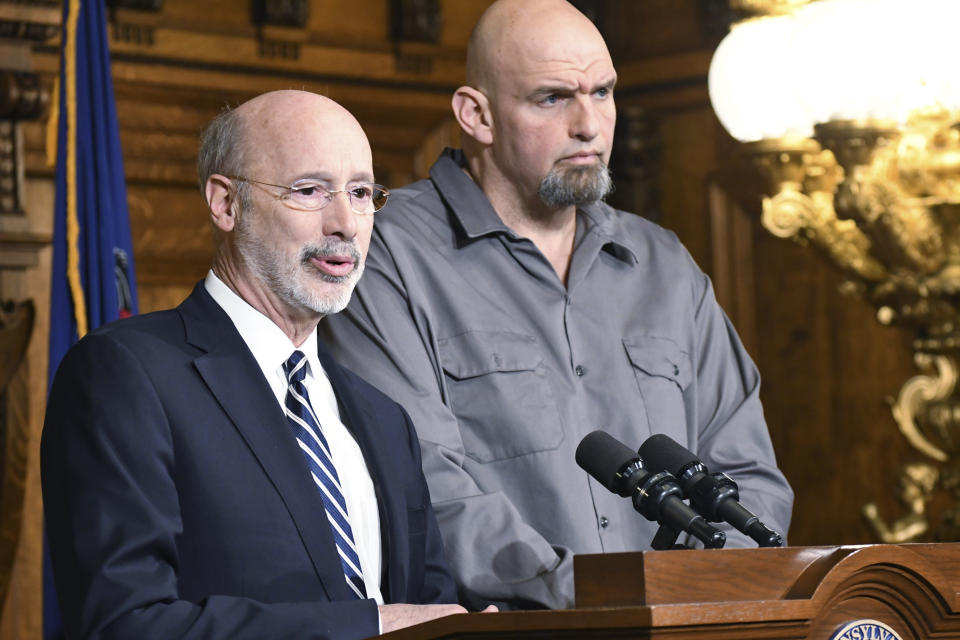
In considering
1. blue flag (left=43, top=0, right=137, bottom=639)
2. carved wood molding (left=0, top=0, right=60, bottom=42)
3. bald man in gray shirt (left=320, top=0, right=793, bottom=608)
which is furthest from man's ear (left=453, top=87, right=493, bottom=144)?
carved wood molding (left=0, top=0, right=60, bottom=42)

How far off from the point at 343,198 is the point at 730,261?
3222mm

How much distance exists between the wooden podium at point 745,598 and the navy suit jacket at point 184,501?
11.0 inches

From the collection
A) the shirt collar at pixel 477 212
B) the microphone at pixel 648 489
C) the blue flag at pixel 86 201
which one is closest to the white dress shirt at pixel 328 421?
the microphone at pixel 648 489

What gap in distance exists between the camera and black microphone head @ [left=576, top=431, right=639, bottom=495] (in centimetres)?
188

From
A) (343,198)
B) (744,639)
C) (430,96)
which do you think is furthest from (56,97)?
(744,639)

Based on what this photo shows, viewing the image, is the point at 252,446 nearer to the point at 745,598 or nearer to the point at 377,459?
the point at 377,459

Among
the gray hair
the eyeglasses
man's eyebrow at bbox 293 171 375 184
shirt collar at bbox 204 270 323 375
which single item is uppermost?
the gray hair

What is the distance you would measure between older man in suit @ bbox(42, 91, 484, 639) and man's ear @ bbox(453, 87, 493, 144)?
49 cm

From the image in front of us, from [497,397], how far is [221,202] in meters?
0.60

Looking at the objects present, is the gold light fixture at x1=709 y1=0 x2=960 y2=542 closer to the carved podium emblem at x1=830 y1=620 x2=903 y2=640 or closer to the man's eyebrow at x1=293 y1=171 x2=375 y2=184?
the man's eyebrow at x1=293 y1=171 x2=375 y2=184

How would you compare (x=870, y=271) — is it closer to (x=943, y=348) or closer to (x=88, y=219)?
(x=943, y=348)

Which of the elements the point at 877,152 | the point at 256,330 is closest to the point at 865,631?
the point at 256,330

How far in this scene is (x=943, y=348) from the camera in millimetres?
3717

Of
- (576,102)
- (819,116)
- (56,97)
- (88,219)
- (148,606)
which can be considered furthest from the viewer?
(56,97)
